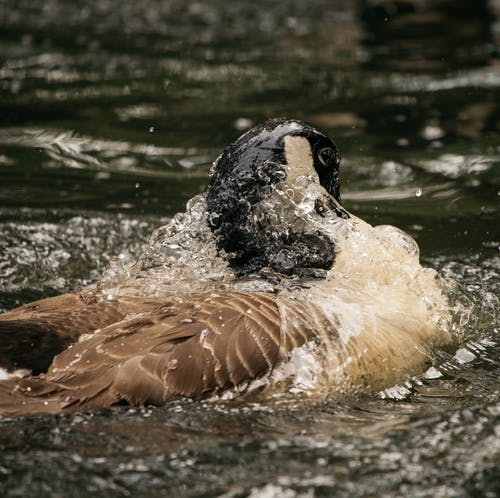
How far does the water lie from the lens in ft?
13.1

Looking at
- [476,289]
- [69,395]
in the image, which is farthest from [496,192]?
[69,395]

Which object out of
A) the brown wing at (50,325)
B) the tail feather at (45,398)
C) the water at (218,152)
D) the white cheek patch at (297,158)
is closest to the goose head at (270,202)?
the white cheek patch at (297,158)

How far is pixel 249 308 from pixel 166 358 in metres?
0.51

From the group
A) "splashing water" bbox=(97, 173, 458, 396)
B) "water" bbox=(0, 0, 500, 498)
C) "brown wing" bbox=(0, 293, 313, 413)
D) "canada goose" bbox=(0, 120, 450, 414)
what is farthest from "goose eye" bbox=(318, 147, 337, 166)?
"brown wing" bbox=(0, 293, 313, 413)

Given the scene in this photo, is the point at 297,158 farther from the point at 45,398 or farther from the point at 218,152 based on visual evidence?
the point at 218,152

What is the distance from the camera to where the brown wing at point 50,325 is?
4523mm

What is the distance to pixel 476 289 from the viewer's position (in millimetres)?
6449

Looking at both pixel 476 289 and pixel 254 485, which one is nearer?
pixel 254 485

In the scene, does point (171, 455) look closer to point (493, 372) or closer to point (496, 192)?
point (493, 372)

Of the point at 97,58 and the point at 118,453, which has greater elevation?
the point at 97,58

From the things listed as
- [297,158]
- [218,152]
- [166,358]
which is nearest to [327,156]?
[297,158]

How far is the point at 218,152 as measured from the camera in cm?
934

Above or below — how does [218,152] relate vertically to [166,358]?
above

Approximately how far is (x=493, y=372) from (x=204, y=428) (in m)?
1.72
